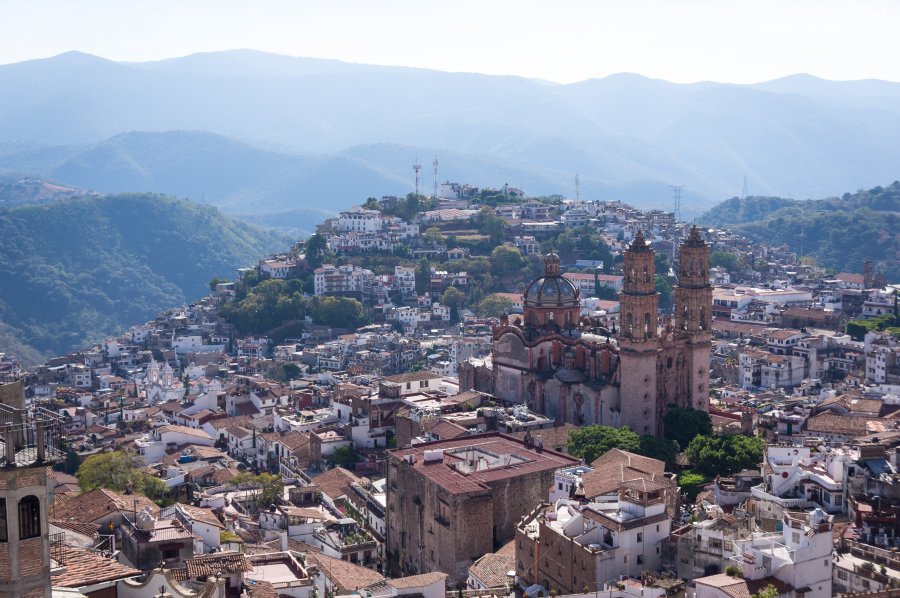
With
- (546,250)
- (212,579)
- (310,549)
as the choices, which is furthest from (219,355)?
(212,579)

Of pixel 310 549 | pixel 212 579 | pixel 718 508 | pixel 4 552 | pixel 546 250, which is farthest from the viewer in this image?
pixel 546 250

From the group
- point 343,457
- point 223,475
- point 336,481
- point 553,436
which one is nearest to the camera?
point 553,436

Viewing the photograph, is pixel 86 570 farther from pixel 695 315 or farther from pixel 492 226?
pixel 492 226

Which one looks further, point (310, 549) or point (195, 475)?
point (195, 475)

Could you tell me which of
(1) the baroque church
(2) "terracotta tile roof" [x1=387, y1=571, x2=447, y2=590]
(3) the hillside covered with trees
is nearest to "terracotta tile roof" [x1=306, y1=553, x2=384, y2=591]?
(2) "terracotta tile roof" [x1=387, y1=571, x2=447, y2=590]

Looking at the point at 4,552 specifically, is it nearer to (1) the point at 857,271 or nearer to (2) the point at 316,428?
(2) the point at 316,428

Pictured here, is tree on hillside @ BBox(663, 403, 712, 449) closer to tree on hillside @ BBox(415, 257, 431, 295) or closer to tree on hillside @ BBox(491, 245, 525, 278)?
tree on hillside @ BBox(415, 257, 431, 295)

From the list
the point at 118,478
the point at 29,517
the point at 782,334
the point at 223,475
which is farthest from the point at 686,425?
the point at 29,517

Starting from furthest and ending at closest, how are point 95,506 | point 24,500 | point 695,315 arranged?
point 695,315 → point 95,506 → point 24,500
